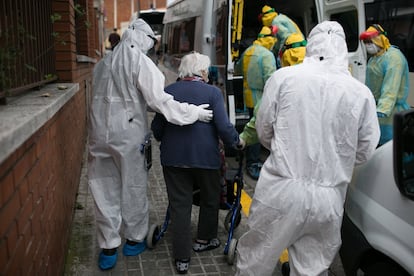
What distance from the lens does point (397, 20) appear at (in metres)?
5.90

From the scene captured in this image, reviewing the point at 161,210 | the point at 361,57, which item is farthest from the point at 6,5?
the point at 361,57

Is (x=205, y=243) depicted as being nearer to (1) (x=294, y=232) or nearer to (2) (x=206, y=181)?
(2) (x=206, y=181)

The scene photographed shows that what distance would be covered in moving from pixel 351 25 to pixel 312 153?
455cm

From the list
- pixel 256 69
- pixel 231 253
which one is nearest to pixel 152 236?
pixel 231 253

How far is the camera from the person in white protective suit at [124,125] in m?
3.29

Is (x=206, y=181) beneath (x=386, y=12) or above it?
beneath

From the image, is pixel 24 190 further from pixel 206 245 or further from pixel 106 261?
pixel 206 245

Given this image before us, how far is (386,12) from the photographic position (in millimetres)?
5984

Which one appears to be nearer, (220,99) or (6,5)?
(6,5)

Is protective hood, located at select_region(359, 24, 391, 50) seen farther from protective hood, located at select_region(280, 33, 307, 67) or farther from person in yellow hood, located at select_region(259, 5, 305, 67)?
person in yellow hood, located at select_region(259, 5, 305, 67)

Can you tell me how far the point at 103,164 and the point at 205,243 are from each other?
112 centimetres

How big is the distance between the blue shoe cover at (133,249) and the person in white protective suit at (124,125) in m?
0.15

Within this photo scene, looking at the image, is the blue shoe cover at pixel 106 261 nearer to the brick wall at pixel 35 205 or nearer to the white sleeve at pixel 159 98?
the brick wall at pixel 35 205

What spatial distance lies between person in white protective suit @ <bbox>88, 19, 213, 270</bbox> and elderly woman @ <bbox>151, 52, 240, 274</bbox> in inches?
4.3
